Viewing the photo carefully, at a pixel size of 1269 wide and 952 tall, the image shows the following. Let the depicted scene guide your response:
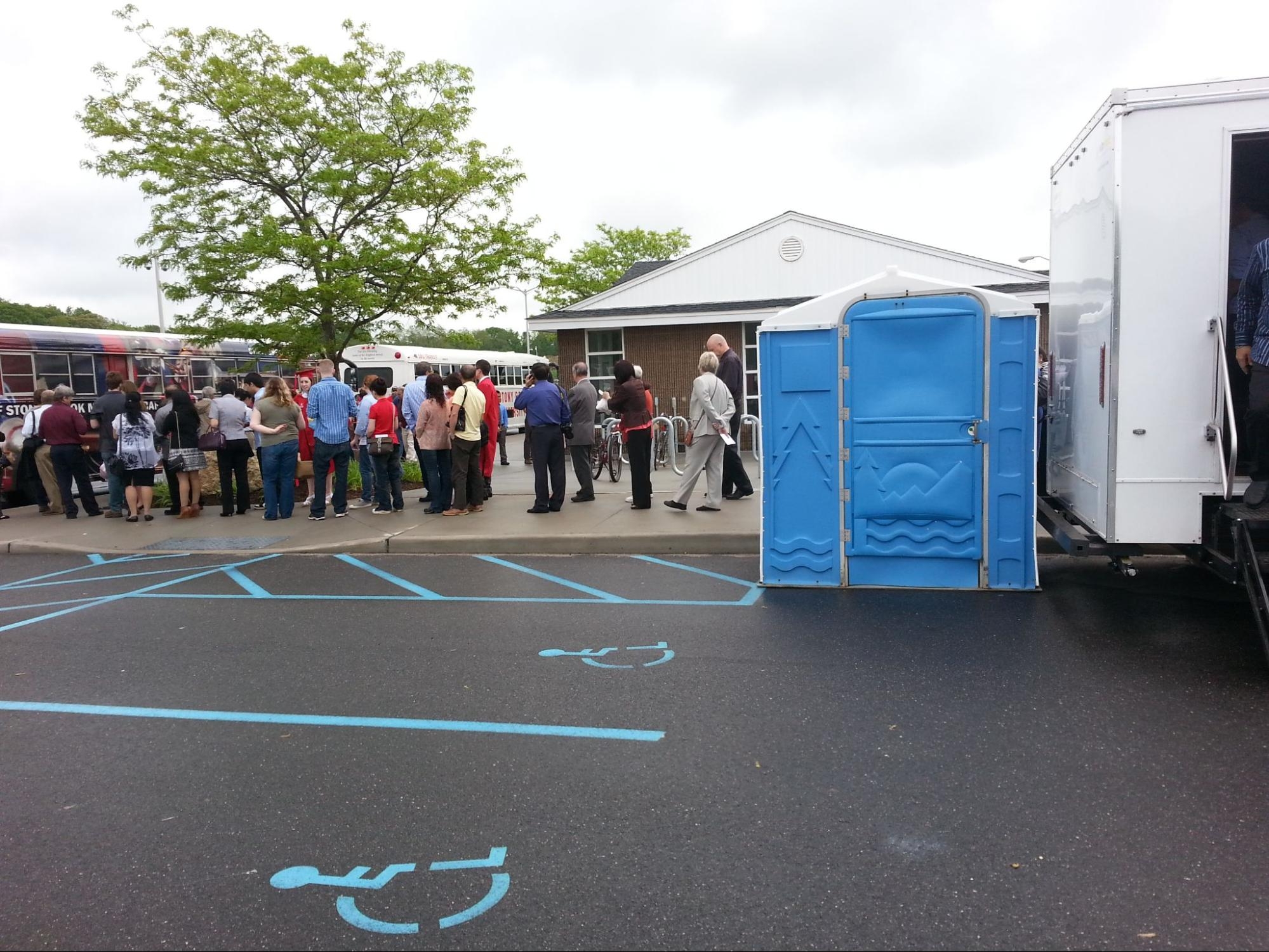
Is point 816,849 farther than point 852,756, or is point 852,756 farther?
point 852,756

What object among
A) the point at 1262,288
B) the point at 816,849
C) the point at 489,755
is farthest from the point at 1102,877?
the point at 1262,288

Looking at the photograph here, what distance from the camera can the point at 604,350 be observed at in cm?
2097

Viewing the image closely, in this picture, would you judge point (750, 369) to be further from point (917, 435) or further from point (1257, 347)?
point (1257, 347)

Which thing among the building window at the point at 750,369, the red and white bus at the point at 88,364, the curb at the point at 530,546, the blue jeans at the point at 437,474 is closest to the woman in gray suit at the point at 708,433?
the curb at the point at 530,546

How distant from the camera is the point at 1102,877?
A: 303cm

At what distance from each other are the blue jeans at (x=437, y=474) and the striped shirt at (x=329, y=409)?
102 cm

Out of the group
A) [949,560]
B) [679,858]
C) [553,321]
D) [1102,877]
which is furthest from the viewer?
[553,321]

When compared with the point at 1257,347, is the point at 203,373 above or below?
above

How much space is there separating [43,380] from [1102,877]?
58.5ft

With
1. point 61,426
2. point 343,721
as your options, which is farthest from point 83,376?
point 343,721

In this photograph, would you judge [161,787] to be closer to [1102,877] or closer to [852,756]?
[852,756]

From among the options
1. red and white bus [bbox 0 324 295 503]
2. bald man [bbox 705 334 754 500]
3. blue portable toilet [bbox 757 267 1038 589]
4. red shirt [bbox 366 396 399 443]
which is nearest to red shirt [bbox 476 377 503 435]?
red shirt [bbox 366 396 399 443]

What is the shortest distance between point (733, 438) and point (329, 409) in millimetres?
4900

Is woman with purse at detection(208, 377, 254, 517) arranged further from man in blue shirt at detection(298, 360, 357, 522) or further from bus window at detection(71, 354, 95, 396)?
bus window at detection(71, 354, 95, 396)
